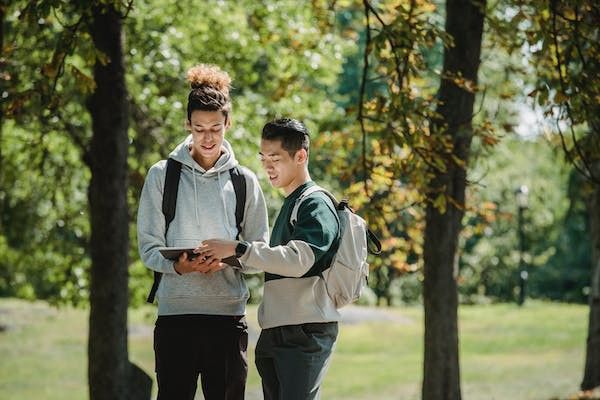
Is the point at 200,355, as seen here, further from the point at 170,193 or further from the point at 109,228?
the point at 109,228

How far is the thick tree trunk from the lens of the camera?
12.4m

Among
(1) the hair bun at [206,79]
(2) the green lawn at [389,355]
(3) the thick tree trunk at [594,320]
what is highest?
(1) the hair bun at [206,79]

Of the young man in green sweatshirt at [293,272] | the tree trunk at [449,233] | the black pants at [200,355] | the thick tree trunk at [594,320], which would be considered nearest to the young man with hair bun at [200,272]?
the black pants at [200,355]

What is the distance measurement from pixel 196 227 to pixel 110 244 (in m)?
4.46

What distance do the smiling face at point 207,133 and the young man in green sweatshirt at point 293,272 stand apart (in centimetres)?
23

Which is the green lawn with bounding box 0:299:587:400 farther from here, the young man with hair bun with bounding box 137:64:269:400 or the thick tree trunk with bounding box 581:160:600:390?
the young man with hair bun with bounding box 137:64:269:400

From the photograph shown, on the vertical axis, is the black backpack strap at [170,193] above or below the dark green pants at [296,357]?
above

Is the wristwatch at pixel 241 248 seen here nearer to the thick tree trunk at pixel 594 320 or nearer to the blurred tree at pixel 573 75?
the blurred tree at pixel 573 75

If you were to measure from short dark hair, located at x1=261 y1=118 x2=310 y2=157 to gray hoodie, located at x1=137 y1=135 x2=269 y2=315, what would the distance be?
32cm

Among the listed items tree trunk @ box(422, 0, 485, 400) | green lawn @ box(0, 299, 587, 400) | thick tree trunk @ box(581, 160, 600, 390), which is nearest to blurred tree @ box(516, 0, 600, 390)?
tree trunk @ box(422, 0, 485, 400)

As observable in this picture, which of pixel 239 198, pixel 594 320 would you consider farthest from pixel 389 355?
pixel 239 198

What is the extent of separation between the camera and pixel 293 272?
4172 millimetres

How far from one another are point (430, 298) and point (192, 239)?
15.6 ft

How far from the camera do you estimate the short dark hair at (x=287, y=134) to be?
438cm
